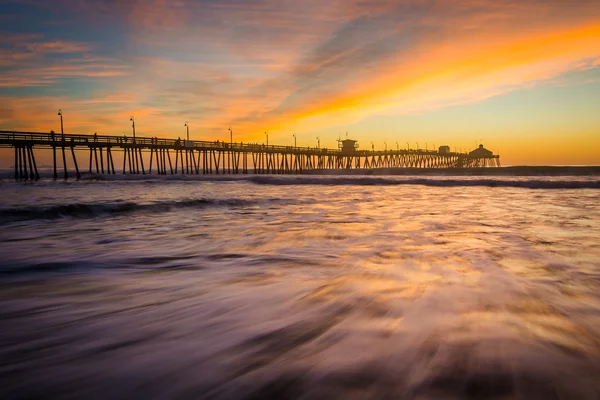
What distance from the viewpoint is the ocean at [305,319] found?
5.09 ft

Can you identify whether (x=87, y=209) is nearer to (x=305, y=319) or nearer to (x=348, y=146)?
(x=305, y=319)

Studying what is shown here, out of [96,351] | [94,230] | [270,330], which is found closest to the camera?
[96,351]

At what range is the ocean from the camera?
1.55 metres

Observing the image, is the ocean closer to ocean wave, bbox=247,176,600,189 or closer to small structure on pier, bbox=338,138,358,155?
ocean wave, bbox=247,176,600,189

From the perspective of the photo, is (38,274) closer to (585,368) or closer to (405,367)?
(405,367)

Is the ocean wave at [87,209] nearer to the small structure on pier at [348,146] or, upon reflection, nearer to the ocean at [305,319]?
the ocean at [305,319]

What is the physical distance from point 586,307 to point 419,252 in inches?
82.9

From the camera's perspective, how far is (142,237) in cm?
621

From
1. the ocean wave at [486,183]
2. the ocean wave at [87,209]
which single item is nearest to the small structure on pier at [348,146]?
the ocean wave at [486,183]

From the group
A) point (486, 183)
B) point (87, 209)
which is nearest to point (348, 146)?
point (486, 183)

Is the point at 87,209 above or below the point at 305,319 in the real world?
above

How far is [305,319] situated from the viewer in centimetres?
240

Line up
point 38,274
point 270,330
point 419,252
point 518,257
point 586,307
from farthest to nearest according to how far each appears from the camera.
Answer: point 419,252
point 518,257
point 38,274
point 586,307
point 270,330

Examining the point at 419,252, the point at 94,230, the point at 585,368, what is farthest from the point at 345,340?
the point at 94,230
